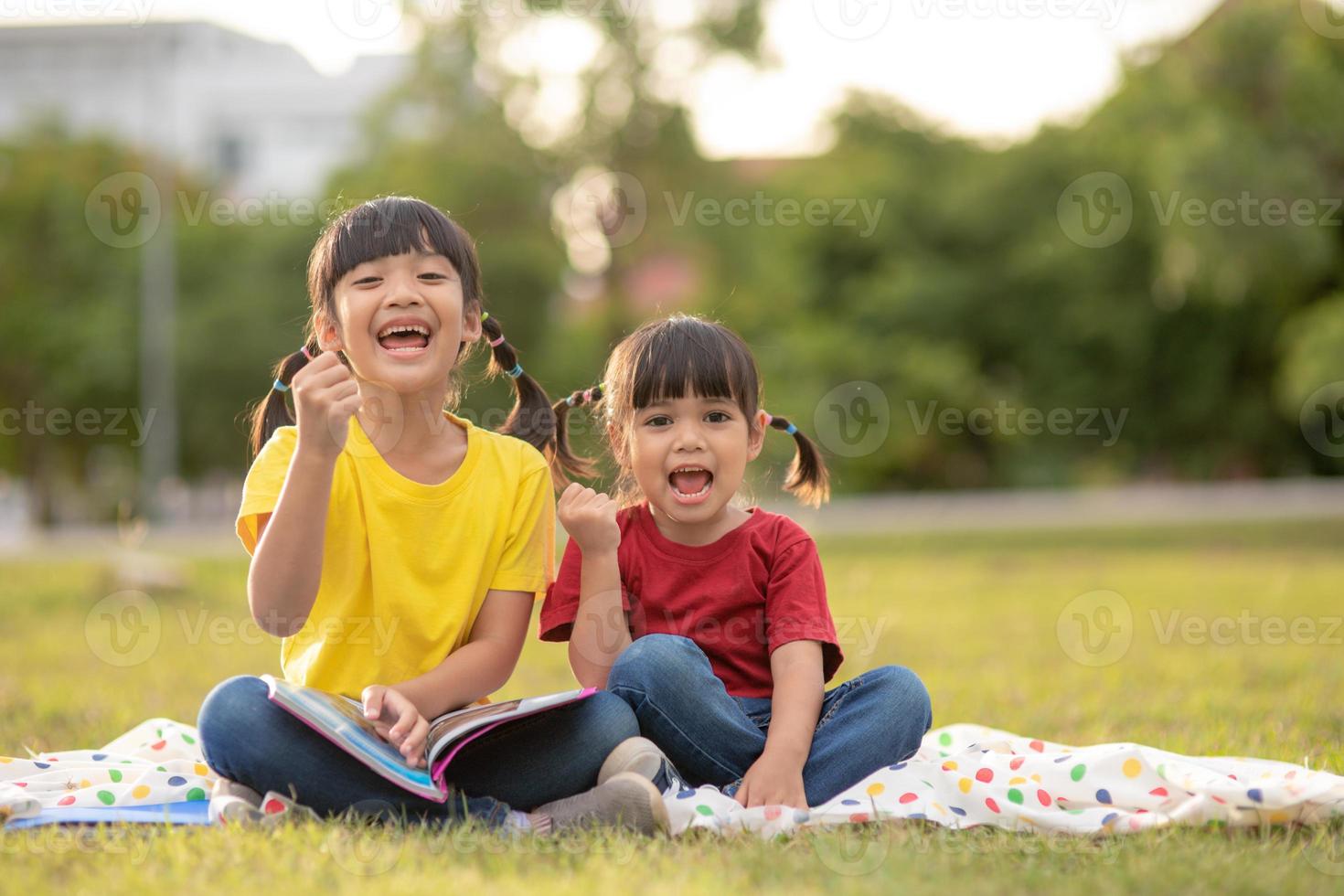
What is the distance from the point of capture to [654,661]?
2891mm

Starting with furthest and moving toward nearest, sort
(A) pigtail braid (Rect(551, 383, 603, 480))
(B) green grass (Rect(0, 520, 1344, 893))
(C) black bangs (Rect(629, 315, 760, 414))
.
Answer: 1. (A) pigtail braid (Rect(551, 383, 603, 480))
2. (C) black bangs (Rect(629, 315, 760, 414))
3. (B) green grass (Rect(0, 520, 1344, 893))

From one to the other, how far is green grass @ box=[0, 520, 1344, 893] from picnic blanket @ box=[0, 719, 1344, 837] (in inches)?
2.3

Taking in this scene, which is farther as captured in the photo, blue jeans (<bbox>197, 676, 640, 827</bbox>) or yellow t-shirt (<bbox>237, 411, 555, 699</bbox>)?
yellow t-shirt (<bbox>237, 411, 555, 699</bbox>)

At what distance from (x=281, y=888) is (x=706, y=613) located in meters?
1.26

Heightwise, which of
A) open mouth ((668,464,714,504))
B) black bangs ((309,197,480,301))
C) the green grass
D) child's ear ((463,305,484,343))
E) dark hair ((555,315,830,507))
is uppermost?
black bangs ((309,197,480,301))

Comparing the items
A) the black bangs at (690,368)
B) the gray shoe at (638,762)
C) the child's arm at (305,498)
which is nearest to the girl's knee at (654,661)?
the gray shoe at (638,762)

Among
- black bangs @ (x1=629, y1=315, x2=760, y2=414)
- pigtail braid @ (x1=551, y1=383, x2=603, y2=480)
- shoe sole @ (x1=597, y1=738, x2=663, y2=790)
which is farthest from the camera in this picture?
pigtail braid @ (x1=551, y1=383, x2=603, y2=480)

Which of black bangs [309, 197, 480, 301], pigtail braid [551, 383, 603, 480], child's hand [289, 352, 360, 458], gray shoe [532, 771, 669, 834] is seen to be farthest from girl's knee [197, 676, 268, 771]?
pigtail braid [551, 383, 603, 480]

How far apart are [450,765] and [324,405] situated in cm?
81

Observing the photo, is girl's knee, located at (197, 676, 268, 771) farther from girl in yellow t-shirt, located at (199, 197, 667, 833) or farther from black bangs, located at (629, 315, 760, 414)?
black bangs, located at (629, 315, 760, 414)

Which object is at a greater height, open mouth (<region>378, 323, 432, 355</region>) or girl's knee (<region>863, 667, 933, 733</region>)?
open mouth (<region>378, 323, 432, 355</region>)

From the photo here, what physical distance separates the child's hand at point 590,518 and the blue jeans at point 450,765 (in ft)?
1.11

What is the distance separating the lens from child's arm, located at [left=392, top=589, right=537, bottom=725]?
2885mm

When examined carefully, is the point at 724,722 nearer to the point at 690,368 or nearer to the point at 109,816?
the point at 690,368
